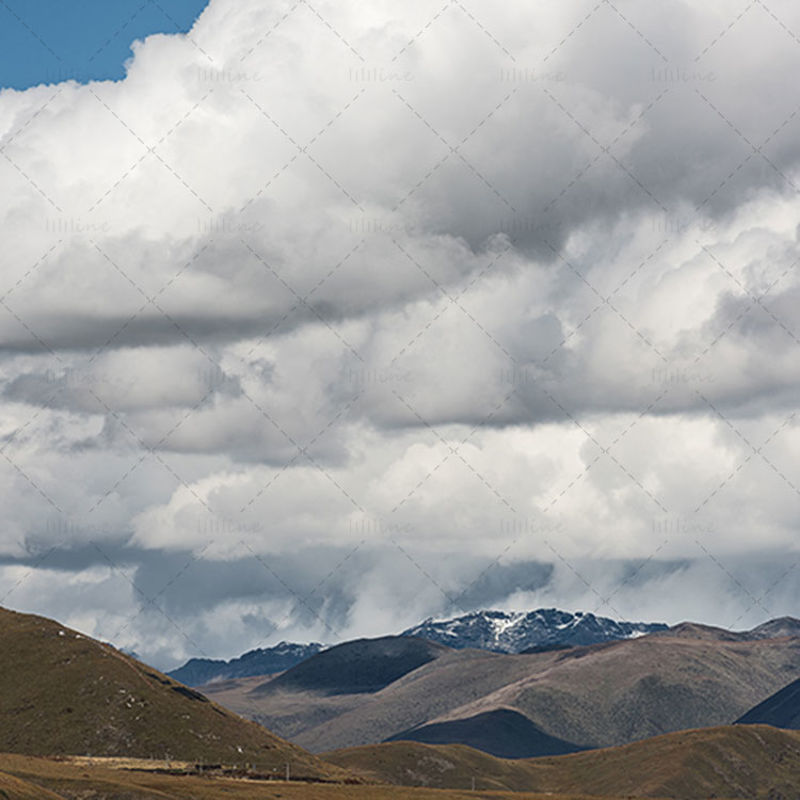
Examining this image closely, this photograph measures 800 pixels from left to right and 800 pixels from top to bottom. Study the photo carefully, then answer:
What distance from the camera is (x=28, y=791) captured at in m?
175
